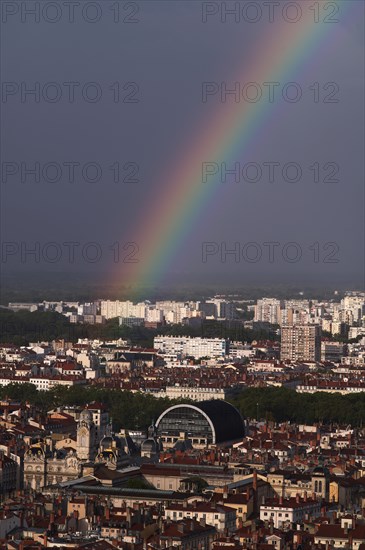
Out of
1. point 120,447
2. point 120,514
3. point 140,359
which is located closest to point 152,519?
point 120,514

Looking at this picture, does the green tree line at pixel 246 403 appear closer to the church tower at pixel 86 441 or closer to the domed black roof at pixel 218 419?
the domed black roof at pixel 218 419

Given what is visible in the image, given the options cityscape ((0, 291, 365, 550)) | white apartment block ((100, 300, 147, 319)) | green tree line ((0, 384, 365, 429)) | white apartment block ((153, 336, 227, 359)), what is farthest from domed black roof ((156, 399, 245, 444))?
white apartment block ((100, 300, 147, 319))

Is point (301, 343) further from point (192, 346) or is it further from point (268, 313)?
point (268, 313)

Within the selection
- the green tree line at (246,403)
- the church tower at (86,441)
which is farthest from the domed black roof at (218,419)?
the church tower at (86,441)

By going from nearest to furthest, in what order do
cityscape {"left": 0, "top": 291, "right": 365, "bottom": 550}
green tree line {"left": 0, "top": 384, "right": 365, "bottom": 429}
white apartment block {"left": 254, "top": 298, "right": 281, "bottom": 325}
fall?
cityscape {"left": 0, "top": 291, "right": 365, "bottom": 550}
green tree line {"left": 0, "top": 384, "right": 365, "bottom": 429}
white apartment block {"left": 254, "top": 298, "right": 281, "bottom": 325}

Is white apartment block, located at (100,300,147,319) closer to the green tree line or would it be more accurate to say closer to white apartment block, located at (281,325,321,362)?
white apartment block, located at (281,325,321,362)

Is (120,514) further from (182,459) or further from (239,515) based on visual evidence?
(182,459)

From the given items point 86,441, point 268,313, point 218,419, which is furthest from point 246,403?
point 268,313

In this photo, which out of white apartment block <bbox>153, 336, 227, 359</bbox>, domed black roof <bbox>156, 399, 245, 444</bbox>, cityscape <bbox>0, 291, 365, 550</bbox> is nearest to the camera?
cityscape <bbox>0, 291, 365, 550</bbox>
